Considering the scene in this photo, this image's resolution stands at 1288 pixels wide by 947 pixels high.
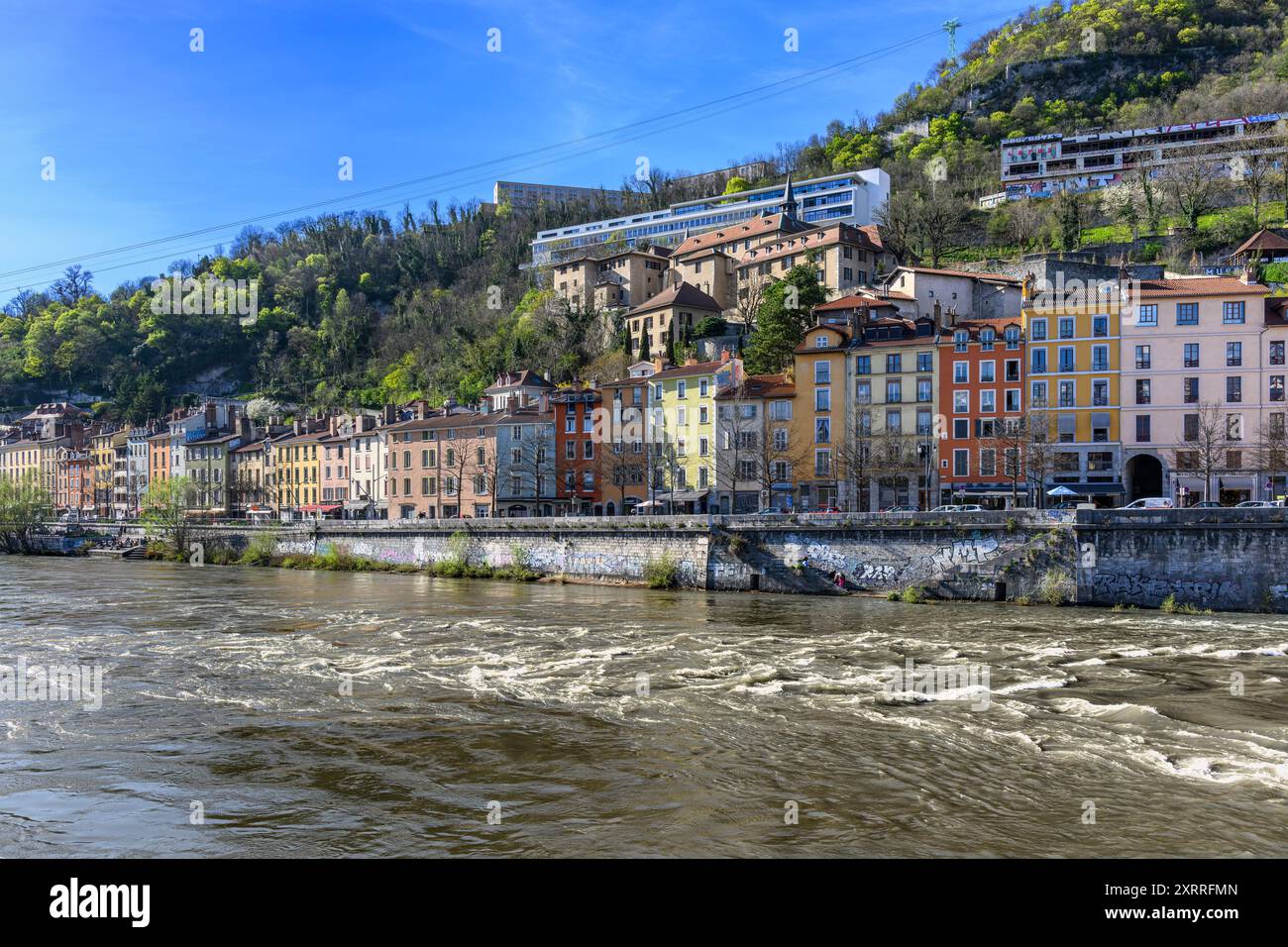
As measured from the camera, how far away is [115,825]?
40.9 feet

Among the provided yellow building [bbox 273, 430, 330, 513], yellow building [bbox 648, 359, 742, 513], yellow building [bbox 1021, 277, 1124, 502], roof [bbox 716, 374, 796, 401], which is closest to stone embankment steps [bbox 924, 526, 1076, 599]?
yellow building [bbox 1021, 277, 1124, 502]

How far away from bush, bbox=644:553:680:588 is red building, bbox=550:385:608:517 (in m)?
21.9

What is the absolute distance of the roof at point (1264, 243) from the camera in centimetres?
6250

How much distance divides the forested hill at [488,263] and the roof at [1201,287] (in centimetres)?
3444

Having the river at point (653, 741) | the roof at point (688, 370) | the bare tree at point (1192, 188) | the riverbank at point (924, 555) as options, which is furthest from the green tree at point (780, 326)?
the river at point (653, 741)

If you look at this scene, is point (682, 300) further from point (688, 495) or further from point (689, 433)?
point (688, 495)

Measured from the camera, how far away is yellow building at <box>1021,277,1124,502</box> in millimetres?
50562

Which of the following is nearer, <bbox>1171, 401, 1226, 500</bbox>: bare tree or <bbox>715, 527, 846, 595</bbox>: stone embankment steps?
<bbox>715, 527, 846, 595</bbox>: stone embankment steps

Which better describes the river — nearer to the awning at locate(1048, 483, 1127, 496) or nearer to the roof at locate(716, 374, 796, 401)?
the awning at locate(1048, 483, 1127, 496)

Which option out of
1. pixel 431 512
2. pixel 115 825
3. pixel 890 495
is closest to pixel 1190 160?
pixel 890 495

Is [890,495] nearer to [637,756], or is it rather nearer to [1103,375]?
[1103,375]

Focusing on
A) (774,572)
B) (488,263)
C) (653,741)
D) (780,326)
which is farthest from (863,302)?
(488,263)

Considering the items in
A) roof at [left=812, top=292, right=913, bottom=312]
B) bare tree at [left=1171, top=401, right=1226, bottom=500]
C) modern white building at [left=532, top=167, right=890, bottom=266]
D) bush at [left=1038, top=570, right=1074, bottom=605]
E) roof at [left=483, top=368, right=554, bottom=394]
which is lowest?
bush at [left=1038, top=570, right=1074, bottom=605]
